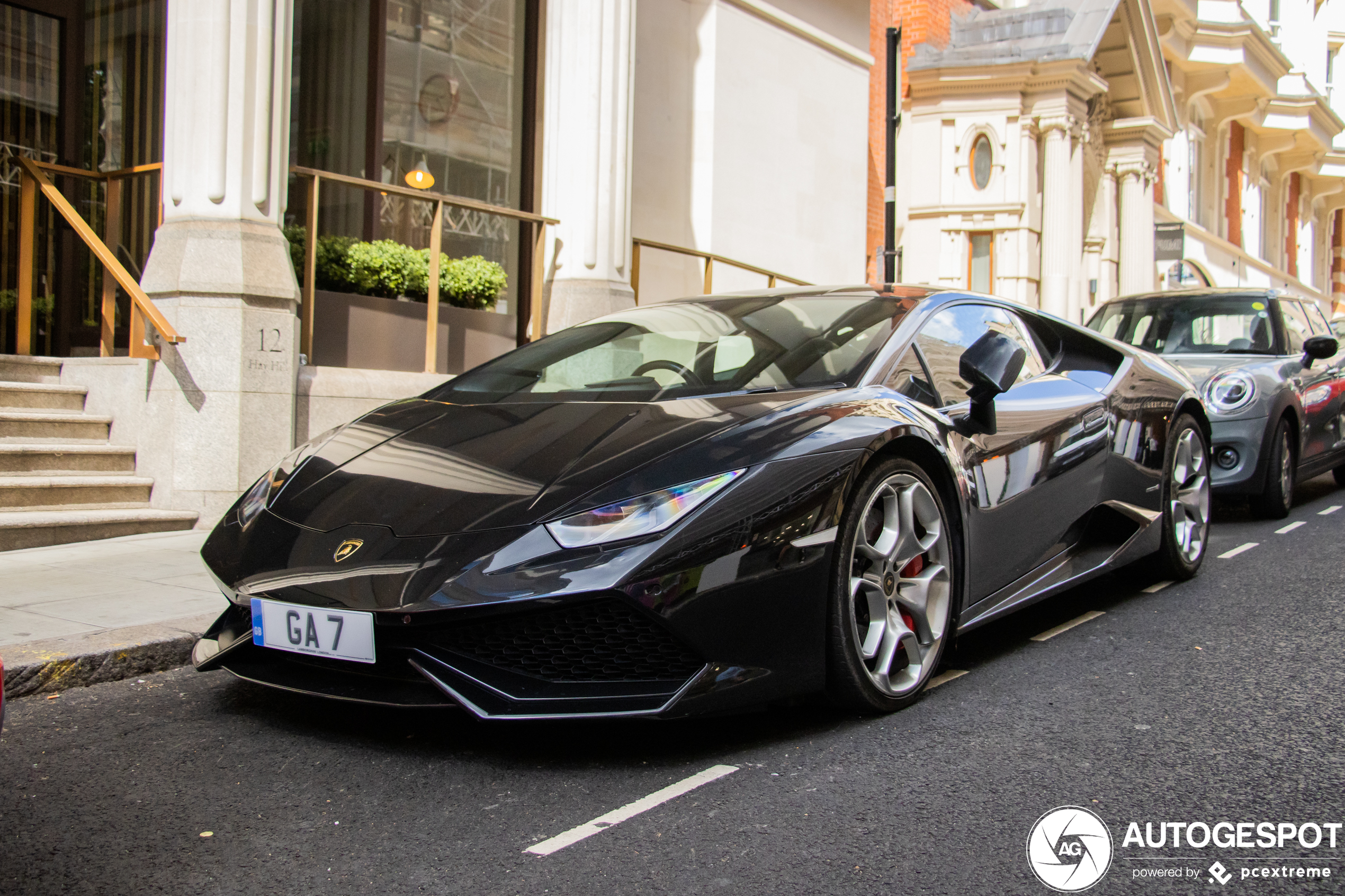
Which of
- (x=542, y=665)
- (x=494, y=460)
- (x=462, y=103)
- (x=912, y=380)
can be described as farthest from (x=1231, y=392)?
(x=462, y=103)

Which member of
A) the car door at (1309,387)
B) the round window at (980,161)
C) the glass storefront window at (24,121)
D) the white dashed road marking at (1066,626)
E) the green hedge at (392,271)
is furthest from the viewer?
the round window at (980,161)

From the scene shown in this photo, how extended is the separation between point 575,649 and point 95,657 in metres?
1.98

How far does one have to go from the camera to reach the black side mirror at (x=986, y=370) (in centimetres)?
381

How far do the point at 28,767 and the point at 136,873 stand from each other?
0.89 metres

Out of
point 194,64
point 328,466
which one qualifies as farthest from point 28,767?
point 194,64

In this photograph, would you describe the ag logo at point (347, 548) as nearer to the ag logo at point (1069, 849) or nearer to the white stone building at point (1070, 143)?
the ag logo at point (1069, 849)

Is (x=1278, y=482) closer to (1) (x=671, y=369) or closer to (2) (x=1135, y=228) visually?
(1) (x=671, y=369)

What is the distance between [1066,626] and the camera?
466cm

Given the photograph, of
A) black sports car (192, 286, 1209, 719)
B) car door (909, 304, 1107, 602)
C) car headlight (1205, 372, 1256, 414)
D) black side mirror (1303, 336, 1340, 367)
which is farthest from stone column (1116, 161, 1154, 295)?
black sports car (192, 286, 1209, 719)

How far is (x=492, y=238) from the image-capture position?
10.1 m

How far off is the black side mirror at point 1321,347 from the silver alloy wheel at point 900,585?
5.58 m

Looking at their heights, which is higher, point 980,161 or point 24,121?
point 980,161

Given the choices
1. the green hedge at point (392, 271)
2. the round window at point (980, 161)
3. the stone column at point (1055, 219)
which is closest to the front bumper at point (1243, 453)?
the green hedge at point (392, 271)

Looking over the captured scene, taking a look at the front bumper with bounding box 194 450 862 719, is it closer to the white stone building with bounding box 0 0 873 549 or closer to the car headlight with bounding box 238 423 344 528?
the car headlight with bounding box 238 423 344 528
